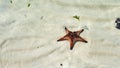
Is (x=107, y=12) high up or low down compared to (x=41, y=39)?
up

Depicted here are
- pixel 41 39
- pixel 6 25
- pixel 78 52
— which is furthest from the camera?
pixel 6 25

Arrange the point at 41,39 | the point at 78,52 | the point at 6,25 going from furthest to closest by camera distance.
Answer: the point at 6,25
the point at 41,39
the point at 78,52

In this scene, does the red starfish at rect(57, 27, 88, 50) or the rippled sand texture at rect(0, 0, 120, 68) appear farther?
the red starfish at rect(57, 27, 88, 50)

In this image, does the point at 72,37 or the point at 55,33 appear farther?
the point at 55,33

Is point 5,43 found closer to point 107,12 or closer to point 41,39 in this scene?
point 41,39

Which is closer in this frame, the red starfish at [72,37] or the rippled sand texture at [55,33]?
the rippled sand texture at [55,33]

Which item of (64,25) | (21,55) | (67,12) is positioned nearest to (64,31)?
(64,25)

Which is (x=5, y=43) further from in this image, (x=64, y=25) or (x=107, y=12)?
(x=107, y=12)

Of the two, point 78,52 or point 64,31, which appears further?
point 64,31
